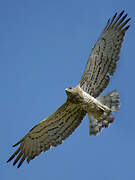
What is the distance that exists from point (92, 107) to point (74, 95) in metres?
0.47

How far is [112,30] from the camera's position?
7809mm

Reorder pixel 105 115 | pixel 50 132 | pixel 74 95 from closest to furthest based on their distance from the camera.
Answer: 1. pixel 74 95
2. pixel 105 115
3. pixel 50 132

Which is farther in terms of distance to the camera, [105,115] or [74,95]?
[105,115]

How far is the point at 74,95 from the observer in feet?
24.2

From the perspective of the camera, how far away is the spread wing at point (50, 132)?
772 centimetres

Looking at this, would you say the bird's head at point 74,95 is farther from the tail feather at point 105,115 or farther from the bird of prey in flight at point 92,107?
the tail feather at point 105,115

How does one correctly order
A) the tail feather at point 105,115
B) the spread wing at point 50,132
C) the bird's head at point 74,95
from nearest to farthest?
the bird's head at point 74,95
the tail feather at point 105,115
the spread wing at point 50,132

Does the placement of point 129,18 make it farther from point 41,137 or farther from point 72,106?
point 41,137

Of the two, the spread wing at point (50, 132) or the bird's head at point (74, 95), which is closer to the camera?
the bird's head at point (74, 95)


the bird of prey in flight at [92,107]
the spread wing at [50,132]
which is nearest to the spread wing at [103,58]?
the bird of prey in flight at [92,107]

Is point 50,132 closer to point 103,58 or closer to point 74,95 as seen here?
point 74,95

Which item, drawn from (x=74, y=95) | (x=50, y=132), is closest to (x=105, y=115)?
(x=74, y=95)

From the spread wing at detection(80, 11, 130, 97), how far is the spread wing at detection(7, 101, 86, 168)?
24.0 inches

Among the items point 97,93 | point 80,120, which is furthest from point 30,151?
point 97,93
